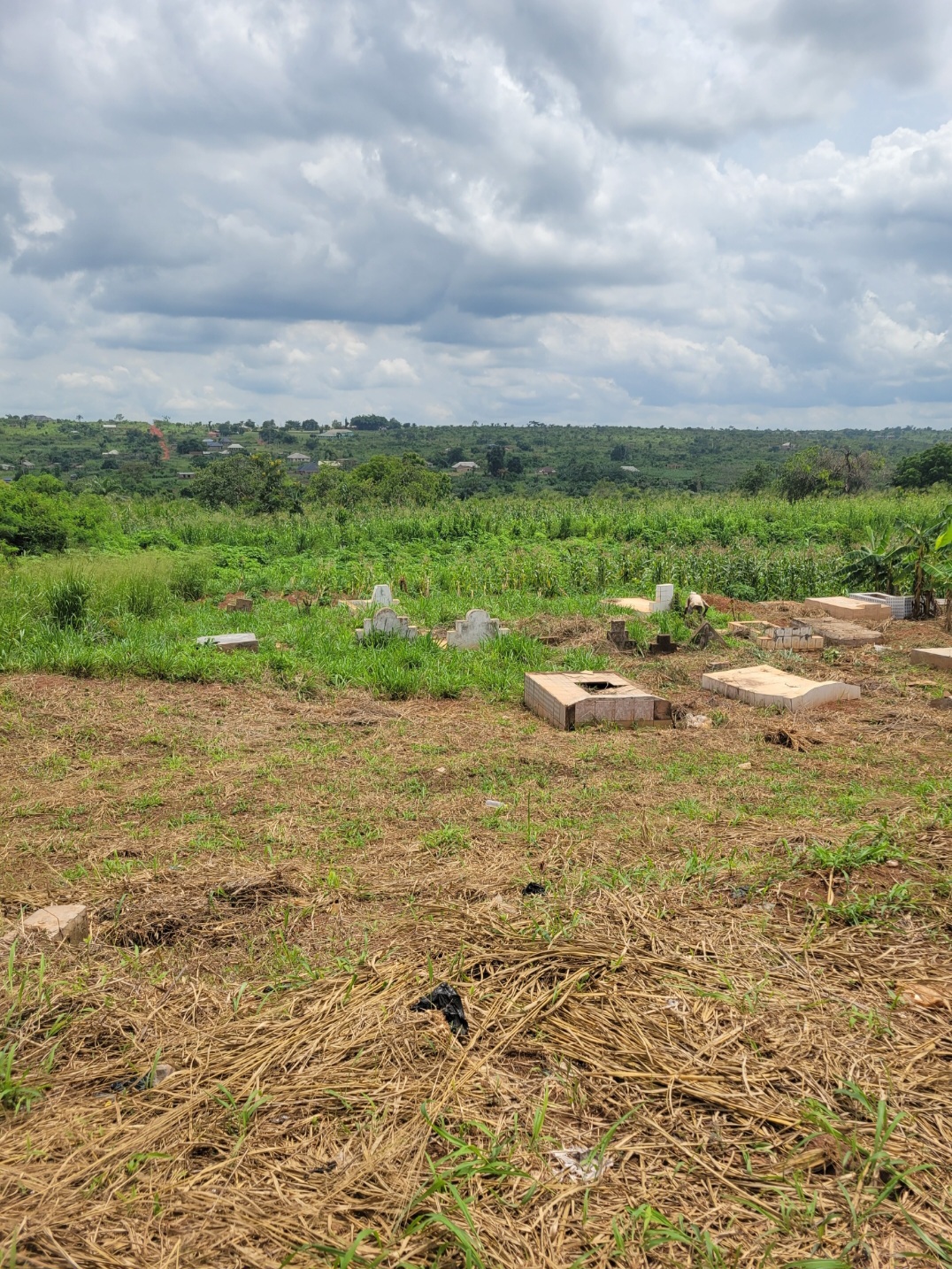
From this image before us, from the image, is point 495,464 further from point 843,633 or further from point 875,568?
point 843,633

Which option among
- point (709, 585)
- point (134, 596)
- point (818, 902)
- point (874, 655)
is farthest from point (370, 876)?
point (709, 585)

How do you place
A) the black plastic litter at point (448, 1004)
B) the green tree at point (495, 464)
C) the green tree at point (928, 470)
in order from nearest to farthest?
the black plastic litter at point (448, 1004) < the green tree at point (928, 470) < the green tree at point (495, 464)

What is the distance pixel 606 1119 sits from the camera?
1.90 meters

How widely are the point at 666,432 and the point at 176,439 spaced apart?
2504 inches

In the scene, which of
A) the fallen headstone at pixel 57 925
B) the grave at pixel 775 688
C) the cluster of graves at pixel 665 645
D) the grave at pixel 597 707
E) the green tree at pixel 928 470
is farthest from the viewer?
the green tree at pixel 928 470

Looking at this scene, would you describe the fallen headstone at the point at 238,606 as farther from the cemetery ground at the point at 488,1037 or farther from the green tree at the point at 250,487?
the green tree at the point at 250,487

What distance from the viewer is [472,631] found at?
29.5ft

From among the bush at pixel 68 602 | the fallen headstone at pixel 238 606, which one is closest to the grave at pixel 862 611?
the fallen headstone at pixel 238 606

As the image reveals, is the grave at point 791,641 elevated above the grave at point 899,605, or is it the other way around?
the grave at point 899,605

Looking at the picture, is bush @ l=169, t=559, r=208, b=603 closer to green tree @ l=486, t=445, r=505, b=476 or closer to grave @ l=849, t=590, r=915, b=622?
grave @ l=849, t=590, r=915, b=622

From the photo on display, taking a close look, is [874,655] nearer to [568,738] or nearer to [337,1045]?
[568,738]

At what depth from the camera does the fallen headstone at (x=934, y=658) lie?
793 centimetres

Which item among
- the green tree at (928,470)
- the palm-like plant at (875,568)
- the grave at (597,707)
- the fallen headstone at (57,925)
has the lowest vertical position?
the grave at (597,707)

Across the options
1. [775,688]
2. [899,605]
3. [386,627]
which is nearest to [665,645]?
[775,688]
